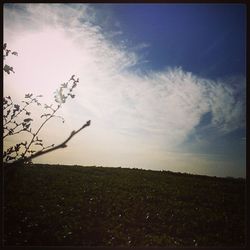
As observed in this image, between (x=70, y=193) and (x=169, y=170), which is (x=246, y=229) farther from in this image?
(x=70, y=193)

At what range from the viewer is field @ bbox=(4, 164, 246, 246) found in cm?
342

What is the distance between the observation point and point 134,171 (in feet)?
12.5

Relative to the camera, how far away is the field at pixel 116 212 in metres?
3.42

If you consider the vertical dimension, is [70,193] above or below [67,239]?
above

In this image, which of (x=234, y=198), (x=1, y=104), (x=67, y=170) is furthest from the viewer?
(x=67, y=170)

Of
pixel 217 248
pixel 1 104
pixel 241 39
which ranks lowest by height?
pixel 217 248

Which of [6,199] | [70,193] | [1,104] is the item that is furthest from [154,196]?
[1,104]

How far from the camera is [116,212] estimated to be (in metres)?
3.61

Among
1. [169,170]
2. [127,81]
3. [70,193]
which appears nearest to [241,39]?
[127,81]

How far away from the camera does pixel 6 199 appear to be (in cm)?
344

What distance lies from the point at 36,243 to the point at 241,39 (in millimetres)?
2856

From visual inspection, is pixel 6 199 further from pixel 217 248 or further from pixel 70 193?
pixel 217 248

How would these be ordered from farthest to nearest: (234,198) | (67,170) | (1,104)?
(67,170), (234,198), (1,104)

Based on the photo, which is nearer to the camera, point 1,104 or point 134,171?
point 1,104
